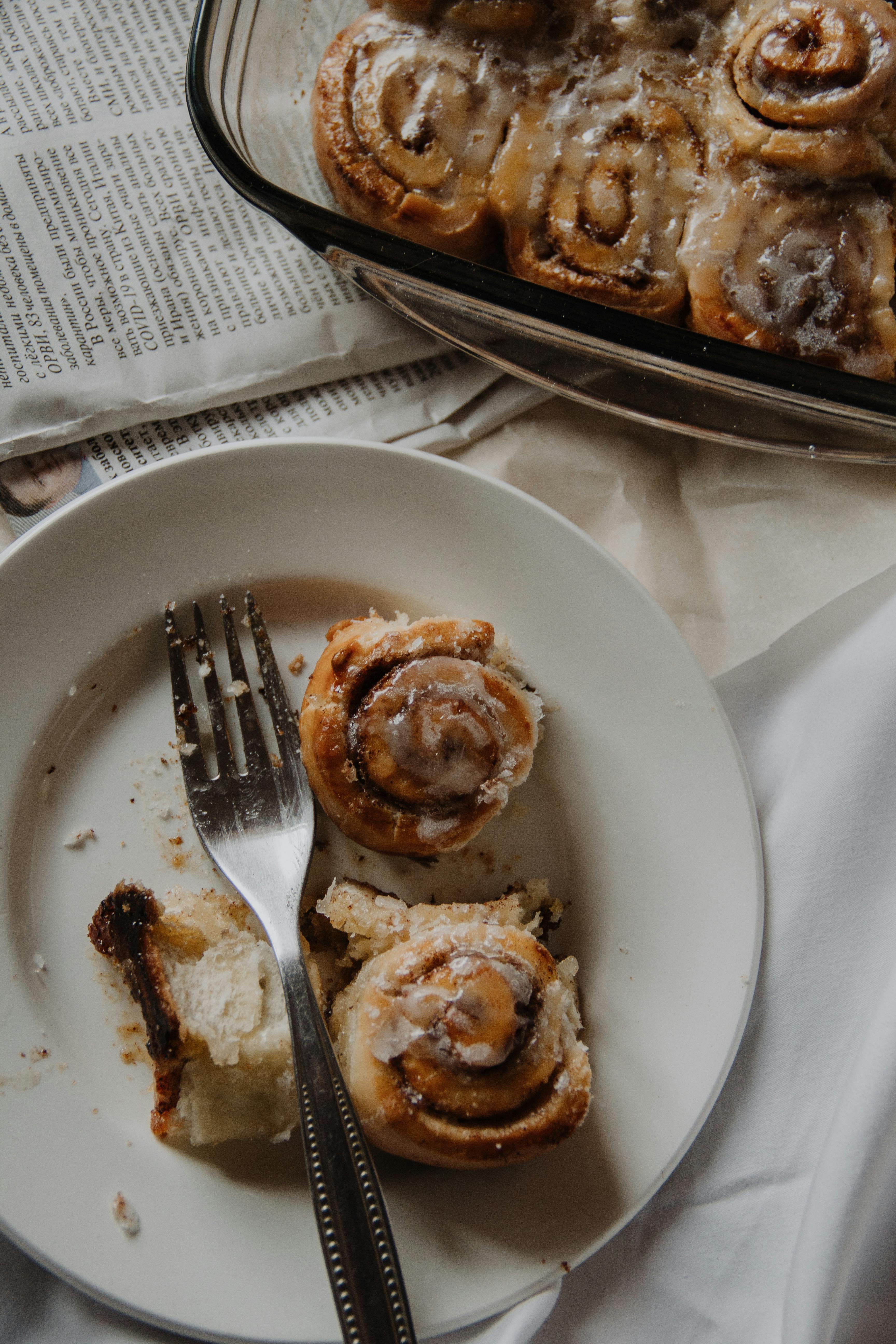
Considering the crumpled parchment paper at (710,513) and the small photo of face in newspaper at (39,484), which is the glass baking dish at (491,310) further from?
the small photo of face in newspaper at (39,484)

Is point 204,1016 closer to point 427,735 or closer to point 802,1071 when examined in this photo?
point 427,735

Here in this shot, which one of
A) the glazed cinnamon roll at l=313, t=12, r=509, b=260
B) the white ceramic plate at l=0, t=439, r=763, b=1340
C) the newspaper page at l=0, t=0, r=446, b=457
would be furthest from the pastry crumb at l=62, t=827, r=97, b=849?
the glazed cinnamon roll at l=313, t=12, r=509, b=260

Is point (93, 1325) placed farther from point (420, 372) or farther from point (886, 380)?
point (886, 380)

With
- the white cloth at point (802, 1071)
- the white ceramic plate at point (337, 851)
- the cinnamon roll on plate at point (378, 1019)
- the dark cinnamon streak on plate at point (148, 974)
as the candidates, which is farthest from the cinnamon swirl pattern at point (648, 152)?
the dark cinnamon streak on plate at point (148, 974)

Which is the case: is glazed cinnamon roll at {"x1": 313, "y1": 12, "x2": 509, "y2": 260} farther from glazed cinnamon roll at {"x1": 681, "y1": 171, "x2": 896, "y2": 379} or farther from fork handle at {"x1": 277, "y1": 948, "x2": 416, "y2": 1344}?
fork handle at {"x1": 277, "y1": 948, "x2": 416, "y2": 1344}

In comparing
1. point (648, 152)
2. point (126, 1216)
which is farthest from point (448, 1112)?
point (648, 152)

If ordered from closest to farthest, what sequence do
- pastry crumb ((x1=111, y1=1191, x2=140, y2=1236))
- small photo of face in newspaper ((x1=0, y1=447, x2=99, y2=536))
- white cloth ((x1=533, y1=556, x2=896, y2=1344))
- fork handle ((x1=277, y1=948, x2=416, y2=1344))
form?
fork handle ((x1=277, y1=948, x2=416, y2=1344))
pastry crumb ((x1=111, y1=1191, x2=140, y2=1236))
white cloth ((x1=533, y1=556, x2=896, y2=1344))
small photo of face in newspaper ((x1=0, y1=447, x2=99, y2=536))
